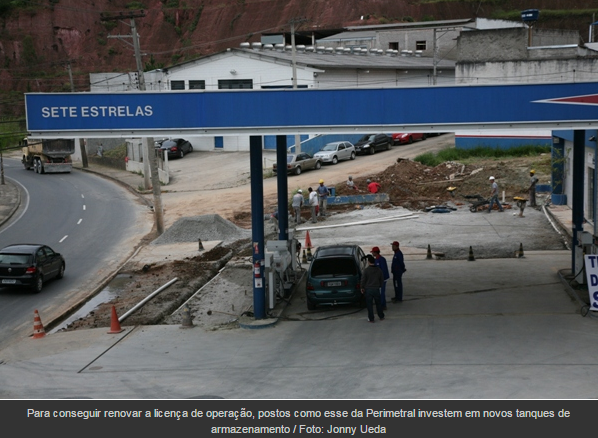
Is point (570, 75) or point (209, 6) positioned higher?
point (209, 6)

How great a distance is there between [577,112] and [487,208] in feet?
61.6

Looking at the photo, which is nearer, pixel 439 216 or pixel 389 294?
pixel 389 294

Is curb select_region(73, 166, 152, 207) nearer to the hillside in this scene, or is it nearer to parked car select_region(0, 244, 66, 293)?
parked car select_region(0, 244, 66, 293)

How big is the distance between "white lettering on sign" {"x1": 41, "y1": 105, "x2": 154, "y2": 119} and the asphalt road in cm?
603

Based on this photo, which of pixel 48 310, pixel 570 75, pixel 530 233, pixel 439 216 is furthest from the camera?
pixel 570 75

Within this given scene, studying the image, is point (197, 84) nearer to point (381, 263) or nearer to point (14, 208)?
point (14, 208)

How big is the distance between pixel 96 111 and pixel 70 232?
66.8 ft

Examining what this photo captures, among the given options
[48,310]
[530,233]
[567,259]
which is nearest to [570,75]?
[530,233]

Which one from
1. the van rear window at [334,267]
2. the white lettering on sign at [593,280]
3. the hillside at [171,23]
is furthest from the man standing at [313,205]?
the hillside at [171,23]

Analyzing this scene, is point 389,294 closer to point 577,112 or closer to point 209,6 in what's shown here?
point 577,112

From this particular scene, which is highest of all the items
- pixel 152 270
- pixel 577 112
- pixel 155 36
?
pixel 155 36

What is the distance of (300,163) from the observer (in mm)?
48438

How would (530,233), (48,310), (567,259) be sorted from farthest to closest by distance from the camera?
(530,233) < (567,259) < (48,310)

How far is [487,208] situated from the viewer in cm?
3431
